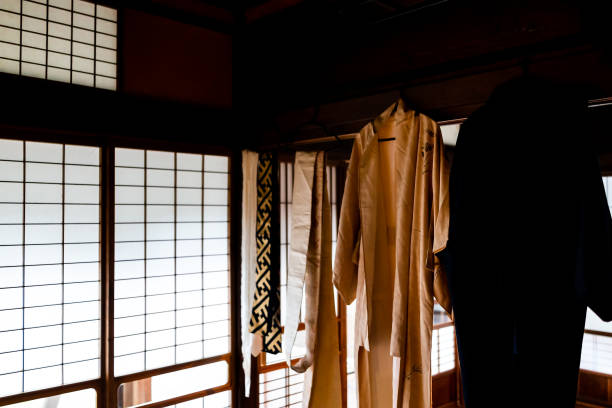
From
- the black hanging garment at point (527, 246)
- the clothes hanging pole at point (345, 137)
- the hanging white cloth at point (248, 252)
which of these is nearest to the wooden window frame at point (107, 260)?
the hanging white cloth at point (248, 252)

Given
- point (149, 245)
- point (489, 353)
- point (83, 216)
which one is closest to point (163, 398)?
point (149, 245)

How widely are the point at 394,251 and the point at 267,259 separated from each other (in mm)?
1008

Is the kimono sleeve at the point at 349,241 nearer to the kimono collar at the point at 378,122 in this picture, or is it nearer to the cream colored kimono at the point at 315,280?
the kimono collar at the point at 378,122

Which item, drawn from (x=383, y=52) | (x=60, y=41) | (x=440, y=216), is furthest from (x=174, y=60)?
(x=440, y=216)

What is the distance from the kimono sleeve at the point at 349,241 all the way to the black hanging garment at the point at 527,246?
671 mm

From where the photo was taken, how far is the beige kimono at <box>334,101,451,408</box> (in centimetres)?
212

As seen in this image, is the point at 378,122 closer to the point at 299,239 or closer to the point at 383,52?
the point at 383,52

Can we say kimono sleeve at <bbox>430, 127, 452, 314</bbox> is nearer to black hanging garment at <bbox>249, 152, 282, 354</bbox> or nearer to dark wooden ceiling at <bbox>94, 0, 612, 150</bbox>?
dark wooden ceiling at <bbox>94, 0, 612, 150</bbox>

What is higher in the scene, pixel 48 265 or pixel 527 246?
pixel 527 246

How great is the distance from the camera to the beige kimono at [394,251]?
83.7 inches

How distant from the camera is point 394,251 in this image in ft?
8.02

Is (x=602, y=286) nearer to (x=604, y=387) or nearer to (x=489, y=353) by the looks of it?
(x=489, y=353)

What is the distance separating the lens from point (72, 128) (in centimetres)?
283

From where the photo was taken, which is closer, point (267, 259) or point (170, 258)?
point (267, 259)
